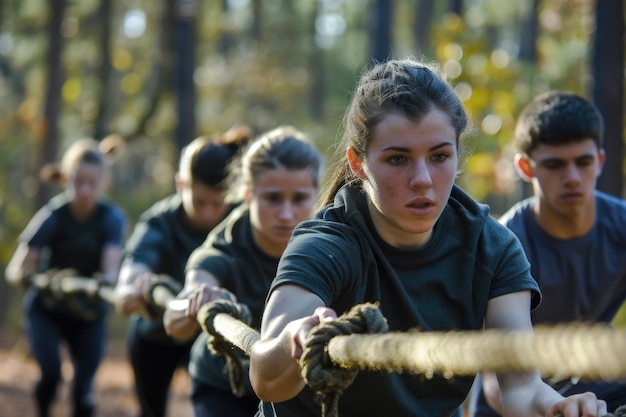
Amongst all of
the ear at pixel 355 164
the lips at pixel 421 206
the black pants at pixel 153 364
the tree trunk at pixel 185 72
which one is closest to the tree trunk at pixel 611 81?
the black pants at pixel 153 364

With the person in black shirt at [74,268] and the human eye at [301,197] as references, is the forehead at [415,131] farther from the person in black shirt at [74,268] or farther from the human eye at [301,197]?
the person in black shirt at [74,268]

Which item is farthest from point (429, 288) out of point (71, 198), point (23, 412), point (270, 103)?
point (270, 103)

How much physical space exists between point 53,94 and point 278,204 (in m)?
16.1

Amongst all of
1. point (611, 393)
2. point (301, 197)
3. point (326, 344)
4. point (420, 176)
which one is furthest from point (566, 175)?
point (326, 344)

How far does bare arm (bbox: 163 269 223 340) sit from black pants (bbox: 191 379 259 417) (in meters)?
0.30

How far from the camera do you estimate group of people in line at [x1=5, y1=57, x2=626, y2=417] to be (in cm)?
336

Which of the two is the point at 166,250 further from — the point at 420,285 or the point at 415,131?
the point at 415,131

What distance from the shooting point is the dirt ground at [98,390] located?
13.8 metres

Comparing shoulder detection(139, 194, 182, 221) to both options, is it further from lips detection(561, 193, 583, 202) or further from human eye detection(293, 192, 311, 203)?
lips detection(561, 193, 583, 202)

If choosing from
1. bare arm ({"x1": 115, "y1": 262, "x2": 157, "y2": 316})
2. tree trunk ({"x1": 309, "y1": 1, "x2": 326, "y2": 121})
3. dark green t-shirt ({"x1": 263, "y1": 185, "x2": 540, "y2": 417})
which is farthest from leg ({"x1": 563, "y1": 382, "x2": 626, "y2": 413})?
tree trunk ({"x1": 309, "y1": 1, "x2": 326, "y2": 121})

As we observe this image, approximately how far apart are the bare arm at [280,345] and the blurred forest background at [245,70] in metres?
1.55

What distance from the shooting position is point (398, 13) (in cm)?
4953

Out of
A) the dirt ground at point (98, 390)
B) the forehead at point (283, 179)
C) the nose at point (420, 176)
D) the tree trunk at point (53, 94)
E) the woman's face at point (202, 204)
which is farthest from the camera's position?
the tree trunk at point (53, 94)

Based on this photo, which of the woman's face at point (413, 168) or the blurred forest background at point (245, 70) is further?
the blurred forest background at point (245, 70)
